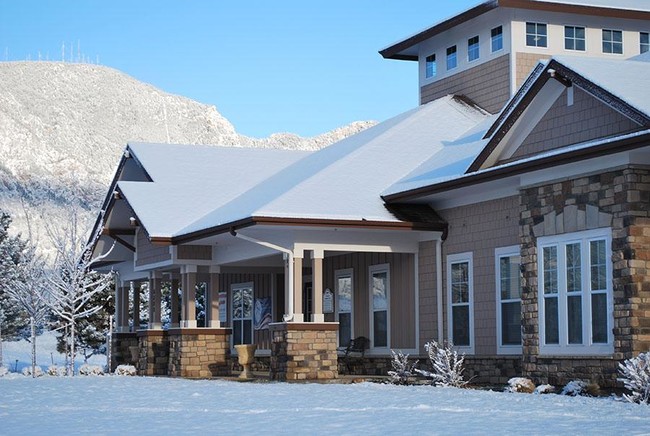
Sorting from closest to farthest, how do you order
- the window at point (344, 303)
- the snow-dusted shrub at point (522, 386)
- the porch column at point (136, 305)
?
1. the snow-dusted shrub at point (522, 386)
2. the window at point (344, 303)
3. the porch column at point (136, 305)

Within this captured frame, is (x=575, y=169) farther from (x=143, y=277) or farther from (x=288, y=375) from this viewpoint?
(x=143, y=277)

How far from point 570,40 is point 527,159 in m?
9.38

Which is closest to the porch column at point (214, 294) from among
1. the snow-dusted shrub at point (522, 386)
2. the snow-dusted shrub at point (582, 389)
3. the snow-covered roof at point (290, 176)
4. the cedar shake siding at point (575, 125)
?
the snow-covered roof at point (290, 176)

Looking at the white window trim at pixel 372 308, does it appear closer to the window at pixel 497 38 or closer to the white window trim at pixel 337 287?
the white window trim at pixel 337 287

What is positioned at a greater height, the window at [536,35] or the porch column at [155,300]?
the window at [536,35]

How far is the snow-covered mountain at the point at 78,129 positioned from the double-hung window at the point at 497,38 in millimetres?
72975

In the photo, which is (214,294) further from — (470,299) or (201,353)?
(470,299)

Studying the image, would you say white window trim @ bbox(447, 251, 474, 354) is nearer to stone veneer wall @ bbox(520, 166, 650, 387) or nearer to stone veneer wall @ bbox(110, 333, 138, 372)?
stone veneer wall @ bbox(520, 166, 650, 387)

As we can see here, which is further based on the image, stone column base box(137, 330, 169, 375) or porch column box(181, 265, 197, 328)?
stone column base box(137, 330, 169, 375)

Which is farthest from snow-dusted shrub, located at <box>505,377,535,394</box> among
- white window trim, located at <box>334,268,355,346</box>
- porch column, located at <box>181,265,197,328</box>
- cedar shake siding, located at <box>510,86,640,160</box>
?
porch column, located at <box>181,265,197,328</box>

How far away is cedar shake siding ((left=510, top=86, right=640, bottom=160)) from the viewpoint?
16750 millimetres

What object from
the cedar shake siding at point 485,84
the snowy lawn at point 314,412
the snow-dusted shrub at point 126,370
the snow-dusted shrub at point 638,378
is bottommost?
the snow-dusted shrub at point 126,370

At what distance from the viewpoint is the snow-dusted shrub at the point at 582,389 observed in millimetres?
16188

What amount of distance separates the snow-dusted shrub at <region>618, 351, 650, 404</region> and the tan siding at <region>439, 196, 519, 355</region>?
198 inches
